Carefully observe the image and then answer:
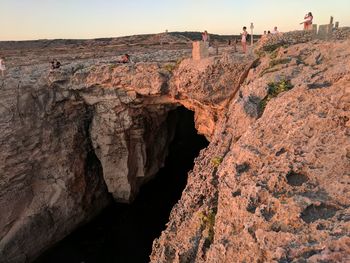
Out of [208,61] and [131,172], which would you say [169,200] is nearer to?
[131,172]

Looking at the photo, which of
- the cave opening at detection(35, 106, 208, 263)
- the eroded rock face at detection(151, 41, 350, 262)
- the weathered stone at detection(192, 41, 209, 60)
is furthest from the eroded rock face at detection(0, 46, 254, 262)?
the eroded rock face at detection(151, 41, 350, 262)

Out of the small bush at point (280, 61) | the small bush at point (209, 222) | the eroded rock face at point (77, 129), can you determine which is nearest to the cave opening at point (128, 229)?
the eroded rock face at point (77, 129)

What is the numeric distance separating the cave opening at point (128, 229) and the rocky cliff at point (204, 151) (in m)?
0.64

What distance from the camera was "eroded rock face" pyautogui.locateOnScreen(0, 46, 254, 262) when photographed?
638 inches

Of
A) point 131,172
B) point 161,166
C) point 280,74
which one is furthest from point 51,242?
point 280,74

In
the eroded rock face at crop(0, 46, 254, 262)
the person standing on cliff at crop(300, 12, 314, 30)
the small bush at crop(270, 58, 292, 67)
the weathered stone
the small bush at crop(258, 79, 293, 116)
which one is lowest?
the eroded rock face at crop(0, 46, 254, 262)

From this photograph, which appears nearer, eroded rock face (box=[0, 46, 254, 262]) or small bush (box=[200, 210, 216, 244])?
small bush (box=[200, 210, 216, 244])

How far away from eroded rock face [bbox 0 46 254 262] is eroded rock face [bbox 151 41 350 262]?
15.8 ft

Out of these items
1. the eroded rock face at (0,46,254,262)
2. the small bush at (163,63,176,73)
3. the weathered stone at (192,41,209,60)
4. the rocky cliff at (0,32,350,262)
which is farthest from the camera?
the small bush at (163,63,176,73)

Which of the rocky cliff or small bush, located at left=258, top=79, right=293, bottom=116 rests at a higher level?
small bush, located at left=258, top=79, right=293, bottom=116

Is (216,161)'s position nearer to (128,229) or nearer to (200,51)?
(200,51)

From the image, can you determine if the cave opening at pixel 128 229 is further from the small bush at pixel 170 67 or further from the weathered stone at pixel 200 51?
the weathered stone at pixel 200 51

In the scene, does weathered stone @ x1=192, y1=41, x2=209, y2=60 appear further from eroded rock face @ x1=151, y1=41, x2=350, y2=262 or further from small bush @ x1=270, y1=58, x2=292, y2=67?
eroded rock face @ x1=151, y1=41, x2=350, y2=262

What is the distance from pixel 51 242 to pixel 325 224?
51.6 ft
